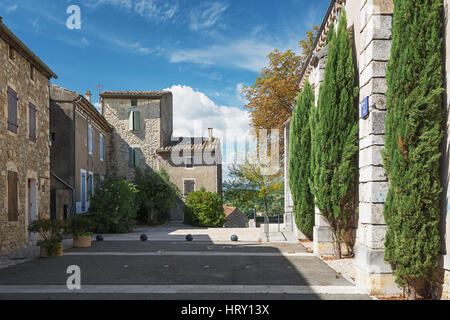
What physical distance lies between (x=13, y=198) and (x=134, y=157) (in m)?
15.0

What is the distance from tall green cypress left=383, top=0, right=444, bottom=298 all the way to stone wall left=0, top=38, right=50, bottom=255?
9555 millimetres

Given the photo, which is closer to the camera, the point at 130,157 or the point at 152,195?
the point at 152,195

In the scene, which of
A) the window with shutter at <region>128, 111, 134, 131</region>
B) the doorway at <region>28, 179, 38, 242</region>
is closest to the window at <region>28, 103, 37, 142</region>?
the doorway at <region>28, 179, 38, 242</region>

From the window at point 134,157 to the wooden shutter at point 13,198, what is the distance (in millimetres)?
14624

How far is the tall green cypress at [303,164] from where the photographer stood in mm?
11586

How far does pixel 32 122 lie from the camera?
481 inches

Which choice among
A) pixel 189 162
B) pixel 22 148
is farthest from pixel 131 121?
pixel 22 148

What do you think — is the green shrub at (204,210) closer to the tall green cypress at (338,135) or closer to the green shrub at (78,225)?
the green shrub at (78,225)

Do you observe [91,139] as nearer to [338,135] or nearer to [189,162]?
[189,162]

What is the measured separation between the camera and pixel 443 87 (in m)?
5.20

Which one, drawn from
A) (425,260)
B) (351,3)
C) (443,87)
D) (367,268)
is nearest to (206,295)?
(367,268)

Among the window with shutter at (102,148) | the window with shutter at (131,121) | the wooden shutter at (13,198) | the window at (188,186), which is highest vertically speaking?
the window with shutter at (131,121)

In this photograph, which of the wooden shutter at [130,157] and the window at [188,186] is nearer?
the window at [188,186]

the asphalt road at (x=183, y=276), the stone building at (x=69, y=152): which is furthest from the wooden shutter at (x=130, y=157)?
the asphalt road at (x=183, y=276)
